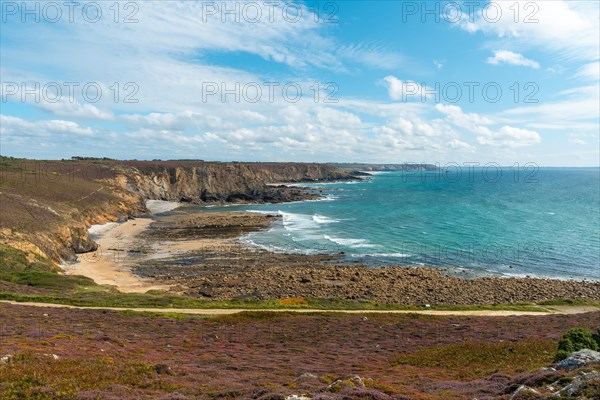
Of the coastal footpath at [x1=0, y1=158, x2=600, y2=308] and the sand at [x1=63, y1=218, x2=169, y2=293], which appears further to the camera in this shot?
the sand at [x1=63, y1=218, x2=169, y2=293]

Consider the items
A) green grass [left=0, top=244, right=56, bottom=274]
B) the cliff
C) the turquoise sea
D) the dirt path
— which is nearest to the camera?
the dirt path

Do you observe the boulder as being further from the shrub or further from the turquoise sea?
the turquoise sea

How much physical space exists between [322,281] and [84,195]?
67724 mm

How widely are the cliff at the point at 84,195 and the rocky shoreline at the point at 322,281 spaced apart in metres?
13.0

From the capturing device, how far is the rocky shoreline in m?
44.7

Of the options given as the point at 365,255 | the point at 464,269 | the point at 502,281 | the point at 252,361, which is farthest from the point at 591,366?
the point at 365,255

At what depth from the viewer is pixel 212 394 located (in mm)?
13953

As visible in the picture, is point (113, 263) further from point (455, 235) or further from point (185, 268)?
point (455, 235)

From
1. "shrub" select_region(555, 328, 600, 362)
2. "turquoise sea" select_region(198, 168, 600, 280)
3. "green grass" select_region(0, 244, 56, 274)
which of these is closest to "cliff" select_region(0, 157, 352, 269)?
"green grass" select_region(0, 244, 56, 274)

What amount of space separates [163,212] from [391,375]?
101651 mm

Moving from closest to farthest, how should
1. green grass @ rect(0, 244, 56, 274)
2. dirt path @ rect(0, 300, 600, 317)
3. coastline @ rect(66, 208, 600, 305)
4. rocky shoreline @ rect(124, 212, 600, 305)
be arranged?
dirt path @ rect(0, 300, 600, 317), rocky shoreline @ rect(124, 212, 600, 305), coastline @ rect(66, 208, 600, 305), green grass @ rect(0, 244, 56, 274)

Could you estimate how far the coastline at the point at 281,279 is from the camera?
44.9m

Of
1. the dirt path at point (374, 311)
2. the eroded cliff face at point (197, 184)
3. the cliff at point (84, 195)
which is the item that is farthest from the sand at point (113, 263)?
the eroded cliff face at point (197, 184)

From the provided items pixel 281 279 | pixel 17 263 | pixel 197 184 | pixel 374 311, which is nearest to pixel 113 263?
pixel 17 263
